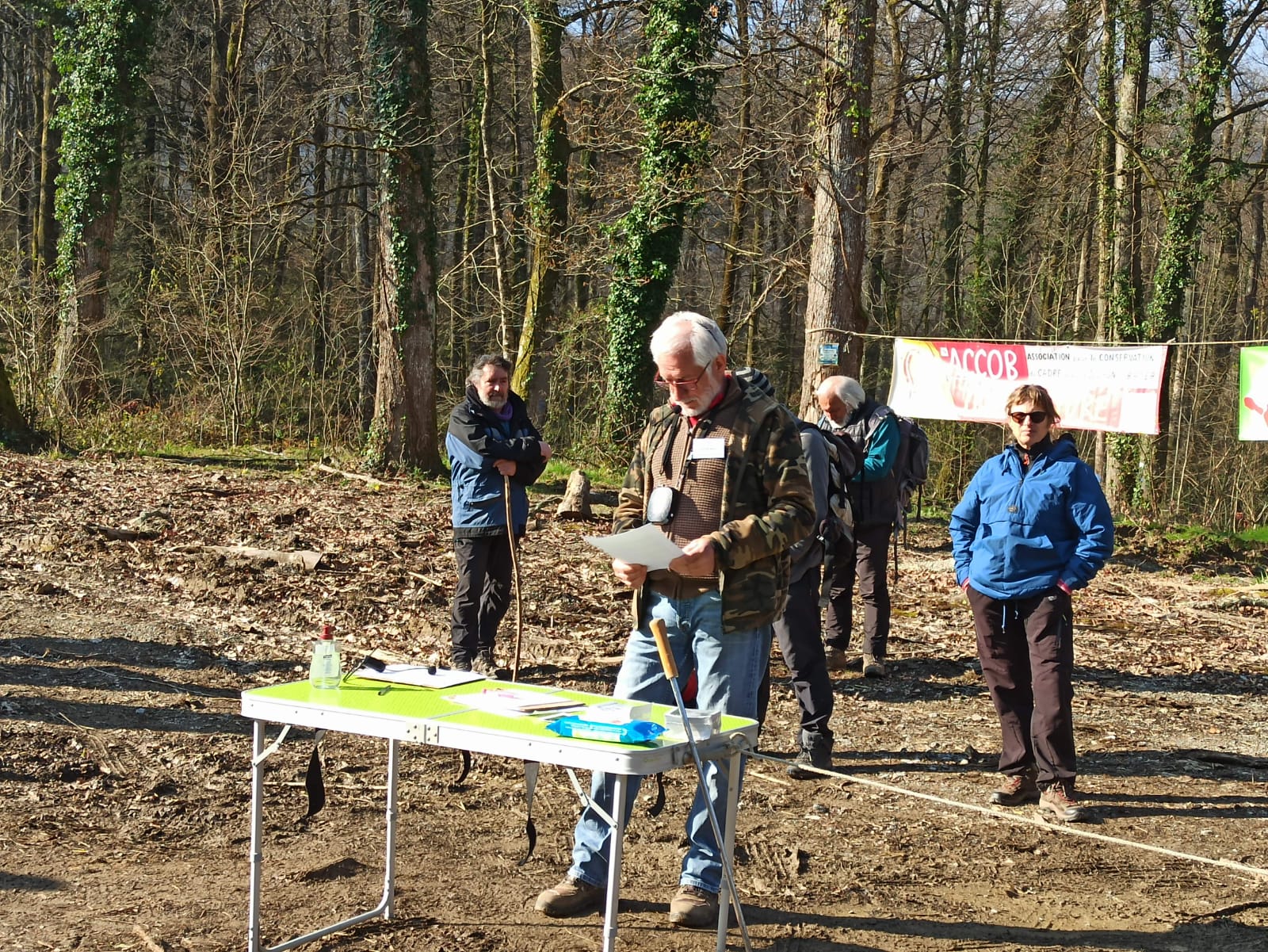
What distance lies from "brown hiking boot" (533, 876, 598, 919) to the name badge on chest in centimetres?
155

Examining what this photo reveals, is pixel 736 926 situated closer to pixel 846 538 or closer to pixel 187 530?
pixel 846 538

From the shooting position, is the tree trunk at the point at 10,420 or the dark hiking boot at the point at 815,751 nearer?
the dark hiking boot at the point at 815,751

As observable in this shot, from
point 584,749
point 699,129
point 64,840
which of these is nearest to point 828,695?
point 584,749

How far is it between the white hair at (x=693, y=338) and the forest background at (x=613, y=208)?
8.03 m

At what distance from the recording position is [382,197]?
54.8 feet

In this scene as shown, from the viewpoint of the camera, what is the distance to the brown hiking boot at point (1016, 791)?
19.1 feet

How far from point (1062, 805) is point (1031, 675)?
60cm

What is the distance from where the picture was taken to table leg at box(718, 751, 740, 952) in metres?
3.79

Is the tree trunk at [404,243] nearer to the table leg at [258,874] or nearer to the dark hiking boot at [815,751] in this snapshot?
the dark hiking boot at [815,751]

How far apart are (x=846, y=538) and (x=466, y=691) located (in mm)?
3405

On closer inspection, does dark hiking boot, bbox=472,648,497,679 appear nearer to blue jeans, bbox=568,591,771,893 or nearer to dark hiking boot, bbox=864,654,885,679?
dark hiking boot, bbox=864,654,885,679

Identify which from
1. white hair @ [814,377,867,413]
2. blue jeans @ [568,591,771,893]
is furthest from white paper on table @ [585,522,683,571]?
white hair @ [814,377,867,413]

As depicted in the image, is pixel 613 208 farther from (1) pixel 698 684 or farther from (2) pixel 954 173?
(1) pixel 698 684

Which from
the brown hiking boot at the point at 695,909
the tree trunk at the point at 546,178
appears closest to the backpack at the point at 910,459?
the brown hiking boot at the point at 695,909
